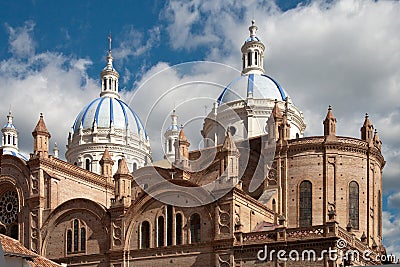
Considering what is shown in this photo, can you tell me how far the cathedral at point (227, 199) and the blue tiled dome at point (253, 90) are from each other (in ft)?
0.39

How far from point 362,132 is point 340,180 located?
5.73m

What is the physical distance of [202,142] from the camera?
74.6 metres

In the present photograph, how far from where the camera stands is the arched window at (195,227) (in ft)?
190

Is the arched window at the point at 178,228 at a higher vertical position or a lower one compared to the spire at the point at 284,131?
lower

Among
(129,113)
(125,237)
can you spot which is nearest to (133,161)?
(129,113)

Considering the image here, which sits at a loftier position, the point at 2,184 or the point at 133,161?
the point at 133,161

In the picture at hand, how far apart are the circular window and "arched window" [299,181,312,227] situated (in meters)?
26.7

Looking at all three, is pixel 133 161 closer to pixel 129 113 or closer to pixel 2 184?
pixel 129 113

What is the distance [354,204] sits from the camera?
64125 millimetres

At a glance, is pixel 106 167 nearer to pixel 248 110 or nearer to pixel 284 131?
pixel 248 110

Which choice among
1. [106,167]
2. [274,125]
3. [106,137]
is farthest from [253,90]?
[106,137]

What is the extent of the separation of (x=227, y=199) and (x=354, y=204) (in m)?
13.6

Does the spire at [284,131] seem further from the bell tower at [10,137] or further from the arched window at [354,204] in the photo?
the bell tower at [10,137]

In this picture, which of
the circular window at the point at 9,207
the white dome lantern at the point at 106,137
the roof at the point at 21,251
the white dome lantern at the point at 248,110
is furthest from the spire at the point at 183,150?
the roof at the point at 21,251
